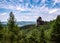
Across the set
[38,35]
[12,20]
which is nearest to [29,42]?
[38,35]

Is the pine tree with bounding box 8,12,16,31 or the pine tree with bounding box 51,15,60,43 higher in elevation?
the pine tree with bounding box 8,12,16,31

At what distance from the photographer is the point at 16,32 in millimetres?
46750

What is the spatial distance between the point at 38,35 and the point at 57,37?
12716 mm

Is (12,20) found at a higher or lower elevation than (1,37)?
higher

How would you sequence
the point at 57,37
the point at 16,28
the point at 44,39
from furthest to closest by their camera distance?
the point at 44,39
the point at 57,37
the point at 16,28

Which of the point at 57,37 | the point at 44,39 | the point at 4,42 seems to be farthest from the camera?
the point at 44,39

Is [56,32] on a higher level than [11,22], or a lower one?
lower

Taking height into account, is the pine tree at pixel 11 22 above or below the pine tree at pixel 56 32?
above

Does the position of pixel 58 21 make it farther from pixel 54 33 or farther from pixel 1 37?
pixel 1 37

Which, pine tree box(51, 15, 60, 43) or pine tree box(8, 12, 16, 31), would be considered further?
pine tree box(51, 15, 60, 43)

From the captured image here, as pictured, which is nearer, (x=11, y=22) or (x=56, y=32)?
(x=11, y=22)

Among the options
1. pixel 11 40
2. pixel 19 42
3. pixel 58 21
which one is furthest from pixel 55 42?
pixel 11 40

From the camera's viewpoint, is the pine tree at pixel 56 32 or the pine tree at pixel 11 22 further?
the pine tree at pixel 56 32

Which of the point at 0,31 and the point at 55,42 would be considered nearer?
the point at 0,31
